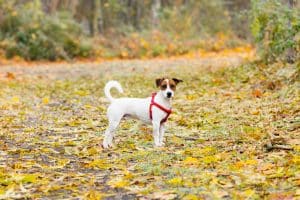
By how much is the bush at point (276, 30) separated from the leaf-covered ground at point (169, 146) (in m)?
0.60

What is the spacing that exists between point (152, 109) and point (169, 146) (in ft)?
1.53

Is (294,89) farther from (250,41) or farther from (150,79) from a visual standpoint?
(250,41)

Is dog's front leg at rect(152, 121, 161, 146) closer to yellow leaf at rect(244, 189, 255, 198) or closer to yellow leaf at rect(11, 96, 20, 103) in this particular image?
yellow leaf at rect(244, 189, 255, 198)

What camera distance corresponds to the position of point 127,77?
18.8 m

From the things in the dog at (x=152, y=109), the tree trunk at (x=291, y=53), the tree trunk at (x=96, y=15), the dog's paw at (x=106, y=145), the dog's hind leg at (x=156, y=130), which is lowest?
the dog's paw at (x=106, y=145)

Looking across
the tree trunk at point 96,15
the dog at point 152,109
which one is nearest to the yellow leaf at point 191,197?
the dog at point 152,109

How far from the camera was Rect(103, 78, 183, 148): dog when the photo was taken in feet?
26.2

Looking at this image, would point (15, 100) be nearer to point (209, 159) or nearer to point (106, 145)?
point (106, 145)

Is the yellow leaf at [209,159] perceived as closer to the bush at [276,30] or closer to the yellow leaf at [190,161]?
the yellow leaf at [190,161]

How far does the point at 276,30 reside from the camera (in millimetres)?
15531

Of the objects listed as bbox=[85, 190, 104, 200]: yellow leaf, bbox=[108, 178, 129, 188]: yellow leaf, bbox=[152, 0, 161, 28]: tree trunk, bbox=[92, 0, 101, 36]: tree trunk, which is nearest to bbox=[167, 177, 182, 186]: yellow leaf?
bbox=[108, 178, 129, 188]: yellow leaf

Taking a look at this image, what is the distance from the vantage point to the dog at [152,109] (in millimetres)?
7984

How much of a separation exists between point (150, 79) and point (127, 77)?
1138 mm

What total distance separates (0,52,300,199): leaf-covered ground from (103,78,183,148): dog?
0.18m
